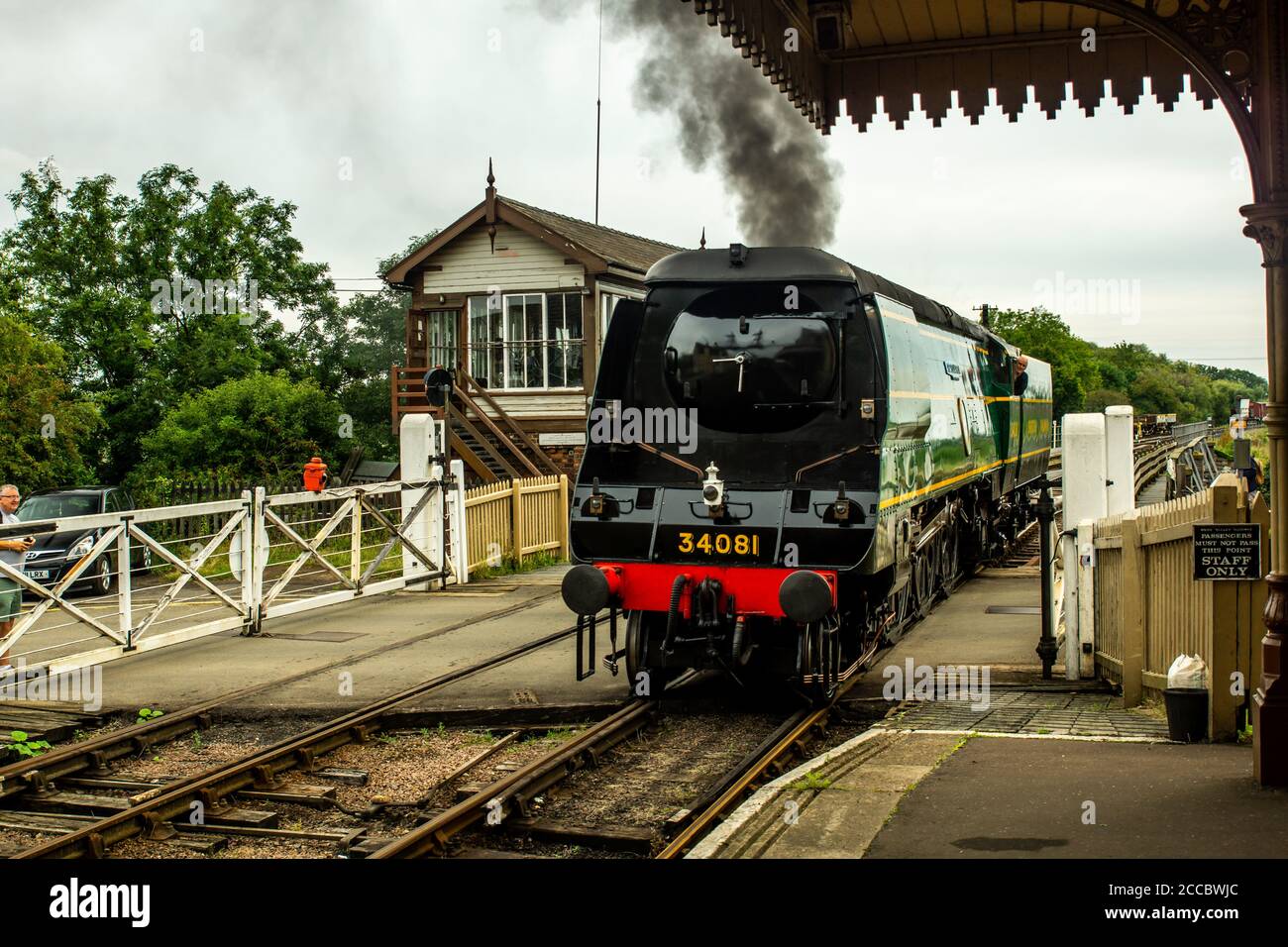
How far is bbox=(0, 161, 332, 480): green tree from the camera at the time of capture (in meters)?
35.1

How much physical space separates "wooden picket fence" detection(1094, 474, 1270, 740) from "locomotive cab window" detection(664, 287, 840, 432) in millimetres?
2631

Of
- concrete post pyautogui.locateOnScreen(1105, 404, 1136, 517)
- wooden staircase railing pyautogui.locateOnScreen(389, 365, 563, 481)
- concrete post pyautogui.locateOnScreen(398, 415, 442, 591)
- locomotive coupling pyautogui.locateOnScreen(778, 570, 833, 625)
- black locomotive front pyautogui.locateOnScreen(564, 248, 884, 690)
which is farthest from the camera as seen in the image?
wooden staircase railing pyautogui.locateOnScreen(389, 365, 563, 481)

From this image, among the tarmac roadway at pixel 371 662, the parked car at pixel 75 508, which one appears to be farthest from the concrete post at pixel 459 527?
the parked car at pixel 75 508

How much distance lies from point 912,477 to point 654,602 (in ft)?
8.84

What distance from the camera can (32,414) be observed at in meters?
24.6

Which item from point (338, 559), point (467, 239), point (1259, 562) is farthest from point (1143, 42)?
point (467, 239)

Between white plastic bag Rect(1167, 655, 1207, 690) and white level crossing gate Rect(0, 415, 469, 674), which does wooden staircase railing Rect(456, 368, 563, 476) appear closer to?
white level crossing gate Rect(0, 415, 469, 674)

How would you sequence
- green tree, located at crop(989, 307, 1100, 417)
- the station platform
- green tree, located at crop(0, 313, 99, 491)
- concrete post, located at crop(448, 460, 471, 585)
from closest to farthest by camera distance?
the station platform
concrete post, located at crop(448, 460, 471, 585)
green tree, located at crop(0, 313, 99, 491)
green tree, located at crop(989, 307, 1100, 417)

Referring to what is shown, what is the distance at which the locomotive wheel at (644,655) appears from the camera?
1012cm

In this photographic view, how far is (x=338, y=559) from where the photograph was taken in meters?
21.2

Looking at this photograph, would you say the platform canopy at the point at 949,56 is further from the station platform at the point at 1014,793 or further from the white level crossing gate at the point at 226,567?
the white level crossing gate at the point at 226,567

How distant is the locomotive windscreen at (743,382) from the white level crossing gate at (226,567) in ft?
15.0

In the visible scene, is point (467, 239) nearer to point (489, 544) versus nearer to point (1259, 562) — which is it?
point (489, 544)

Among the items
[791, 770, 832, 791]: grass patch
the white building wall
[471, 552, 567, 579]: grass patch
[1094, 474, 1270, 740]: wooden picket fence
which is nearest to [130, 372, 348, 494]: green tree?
the white building wall
